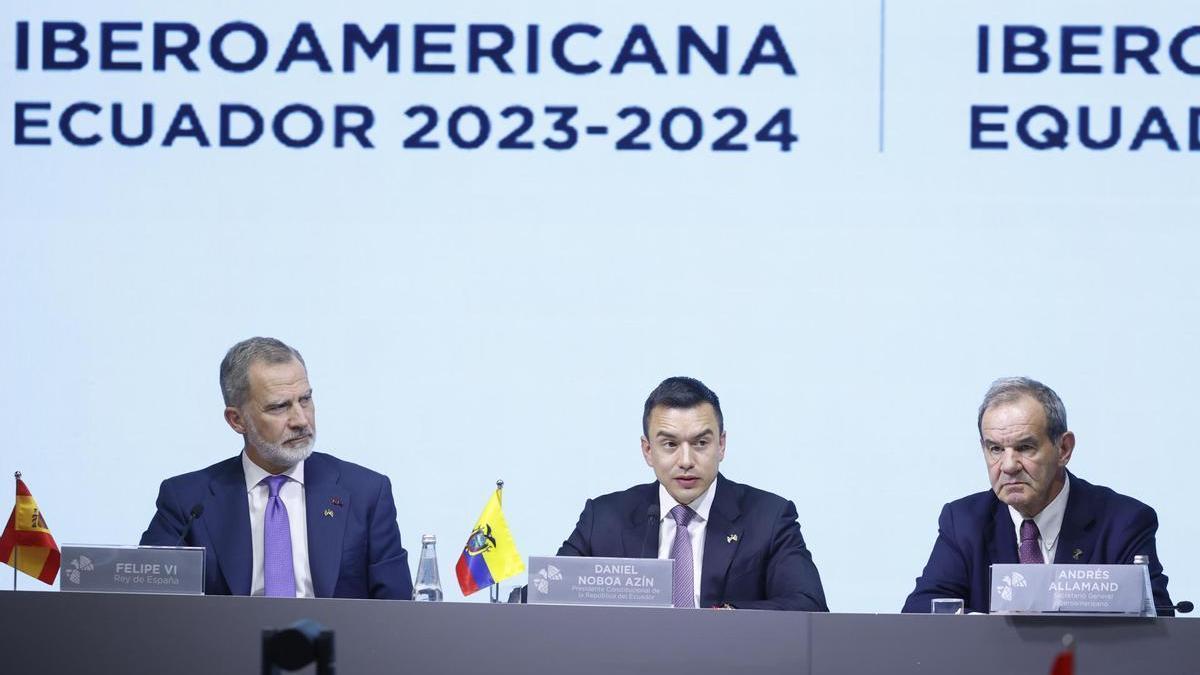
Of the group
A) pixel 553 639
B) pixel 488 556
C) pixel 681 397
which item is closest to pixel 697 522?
pixel 681 397

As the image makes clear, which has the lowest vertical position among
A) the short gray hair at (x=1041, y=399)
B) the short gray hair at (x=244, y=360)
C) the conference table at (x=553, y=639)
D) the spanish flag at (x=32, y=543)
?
the conference table at (x=553, y=639)

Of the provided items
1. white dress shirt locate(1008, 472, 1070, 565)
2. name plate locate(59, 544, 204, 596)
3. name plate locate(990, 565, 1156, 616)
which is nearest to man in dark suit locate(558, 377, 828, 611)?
white dress shirt locate(1008, 472, 1070, 565)

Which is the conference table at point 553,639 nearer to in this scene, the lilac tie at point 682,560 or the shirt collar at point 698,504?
the lilac tie at point 682,560

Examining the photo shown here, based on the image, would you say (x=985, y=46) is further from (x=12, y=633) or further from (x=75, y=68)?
(x=12, y=633)

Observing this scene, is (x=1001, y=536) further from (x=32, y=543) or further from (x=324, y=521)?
(x=32, y=543)

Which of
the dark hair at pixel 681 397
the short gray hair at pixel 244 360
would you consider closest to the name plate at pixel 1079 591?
the dark hair at pixel 681 397

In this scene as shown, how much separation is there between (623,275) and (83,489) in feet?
6.32

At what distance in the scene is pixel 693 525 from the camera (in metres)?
4.69

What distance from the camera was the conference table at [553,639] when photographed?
363 centimetres

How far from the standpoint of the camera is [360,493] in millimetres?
A: 4719

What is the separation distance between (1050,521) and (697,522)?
94 centimetres

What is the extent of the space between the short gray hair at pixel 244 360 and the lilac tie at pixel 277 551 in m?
0.30

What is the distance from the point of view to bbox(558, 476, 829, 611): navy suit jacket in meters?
4.50

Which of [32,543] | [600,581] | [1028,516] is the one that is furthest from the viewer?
[1028,516]
